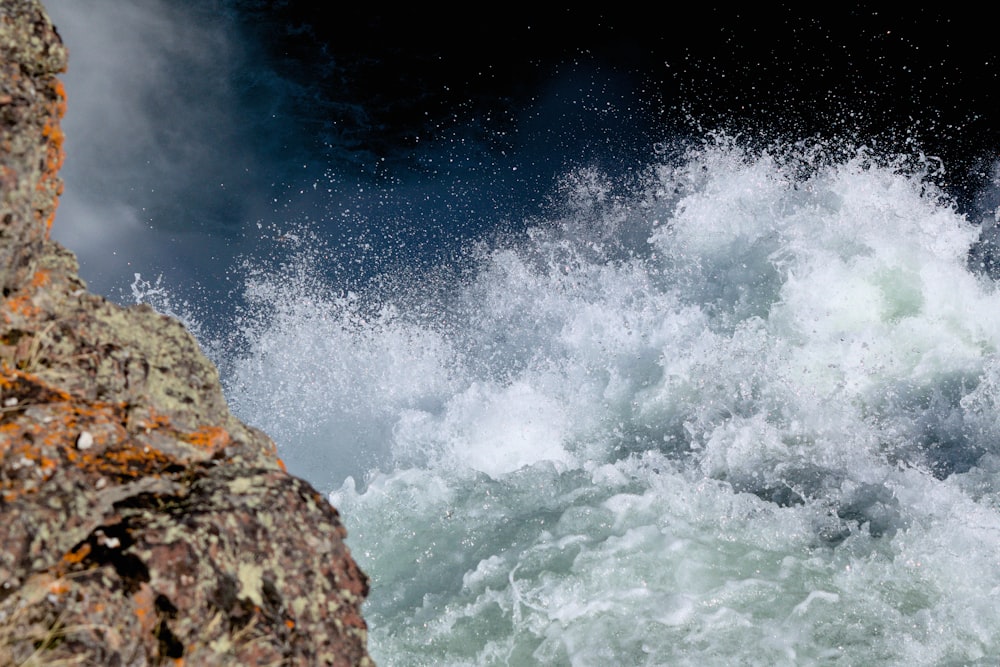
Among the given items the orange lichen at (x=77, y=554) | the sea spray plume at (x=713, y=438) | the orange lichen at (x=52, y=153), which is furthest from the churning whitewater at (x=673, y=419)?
the orange lichen at (x=52, y=153)

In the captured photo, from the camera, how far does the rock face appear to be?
1842 mm

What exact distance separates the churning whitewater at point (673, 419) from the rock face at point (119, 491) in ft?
10.7

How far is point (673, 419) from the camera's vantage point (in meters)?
8.37

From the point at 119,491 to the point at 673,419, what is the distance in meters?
7.03

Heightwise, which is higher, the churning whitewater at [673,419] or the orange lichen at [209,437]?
the churning whitewater at [673,419]

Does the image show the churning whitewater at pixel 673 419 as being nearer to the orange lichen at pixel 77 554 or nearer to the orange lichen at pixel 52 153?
the orange lichen at pixel 77 554

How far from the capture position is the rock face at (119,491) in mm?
1842

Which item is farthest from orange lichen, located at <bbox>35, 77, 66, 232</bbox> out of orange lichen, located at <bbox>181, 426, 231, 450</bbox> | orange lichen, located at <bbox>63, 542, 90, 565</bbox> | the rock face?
orange lichen, located at <bbox>63, 542, 90, 565</bbox>

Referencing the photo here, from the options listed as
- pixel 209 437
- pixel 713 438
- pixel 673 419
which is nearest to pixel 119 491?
pixel 209 437

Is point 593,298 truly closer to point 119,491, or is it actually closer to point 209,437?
point 209,437

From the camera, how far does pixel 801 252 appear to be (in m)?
9.76

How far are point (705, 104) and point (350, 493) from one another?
998 cm

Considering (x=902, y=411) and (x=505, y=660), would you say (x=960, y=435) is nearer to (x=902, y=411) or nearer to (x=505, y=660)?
(x=902, y=411)

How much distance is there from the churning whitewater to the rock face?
326cm
